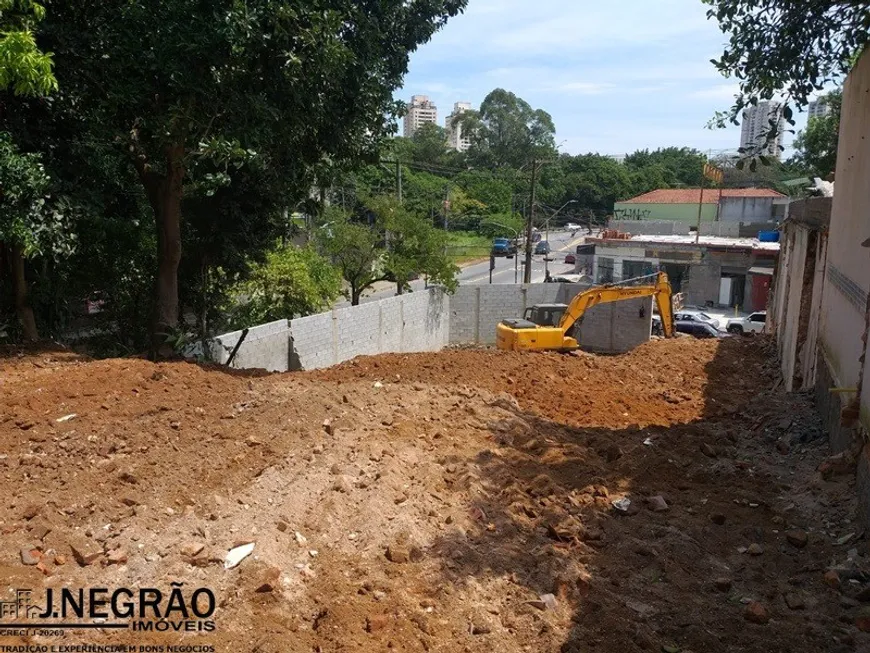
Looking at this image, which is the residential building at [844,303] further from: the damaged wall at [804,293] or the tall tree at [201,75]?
the tall tree at [201,75]

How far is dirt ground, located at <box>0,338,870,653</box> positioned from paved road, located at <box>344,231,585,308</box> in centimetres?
2668

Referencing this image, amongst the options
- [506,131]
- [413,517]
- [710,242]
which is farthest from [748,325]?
[506,131]

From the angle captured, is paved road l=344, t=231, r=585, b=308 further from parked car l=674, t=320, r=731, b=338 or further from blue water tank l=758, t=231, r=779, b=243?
parked car l=674, t=320, r=731, b=338

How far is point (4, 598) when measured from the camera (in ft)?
13.4

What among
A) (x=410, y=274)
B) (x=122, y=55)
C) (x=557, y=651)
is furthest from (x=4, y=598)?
(x=410, y=274)

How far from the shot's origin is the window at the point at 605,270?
137 feet

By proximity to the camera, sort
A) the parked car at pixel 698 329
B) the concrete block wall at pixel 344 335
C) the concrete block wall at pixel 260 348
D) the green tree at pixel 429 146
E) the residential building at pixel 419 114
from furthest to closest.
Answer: the residential building at pixel 419 114 < the green tree at pixel 429 146 < the parked car at pixel 698 329 < the concrete block wall at pixel 344 335 < the concrete block wall at pixel 260 348

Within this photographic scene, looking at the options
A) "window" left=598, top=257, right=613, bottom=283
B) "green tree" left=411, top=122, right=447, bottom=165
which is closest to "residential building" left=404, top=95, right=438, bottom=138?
"green tree" left=411, top=122, right=447, bottom=165

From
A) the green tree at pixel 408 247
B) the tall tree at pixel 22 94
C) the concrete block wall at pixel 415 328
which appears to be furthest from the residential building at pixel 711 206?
the tall tree at pixel 22 94

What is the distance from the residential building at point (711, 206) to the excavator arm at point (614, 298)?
1320 inches

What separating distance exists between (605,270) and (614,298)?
25.0 metres

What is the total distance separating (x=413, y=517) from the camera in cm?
556

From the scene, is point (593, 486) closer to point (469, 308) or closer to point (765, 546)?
point (765, 546)

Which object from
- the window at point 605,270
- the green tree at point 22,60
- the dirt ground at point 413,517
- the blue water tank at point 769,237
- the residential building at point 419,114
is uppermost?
the residential building at point 419,114
